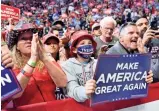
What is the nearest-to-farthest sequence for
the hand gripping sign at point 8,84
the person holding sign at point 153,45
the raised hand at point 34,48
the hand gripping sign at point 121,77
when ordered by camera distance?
the hand gripping sign at point 8,84
the raised hand at point 34,48
the hand gripping sign at point 121,77
the person holding sign at point 153,45

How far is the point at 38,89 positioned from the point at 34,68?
4.2 inches

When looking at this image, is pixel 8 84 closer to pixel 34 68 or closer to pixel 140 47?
pixel 34 68

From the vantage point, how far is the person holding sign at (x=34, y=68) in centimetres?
170

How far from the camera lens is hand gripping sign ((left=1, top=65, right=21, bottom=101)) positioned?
1.51 m

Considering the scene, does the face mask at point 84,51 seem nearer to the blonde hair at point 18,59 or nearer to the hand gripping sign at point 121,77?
the hand gripping sign at point 121,77

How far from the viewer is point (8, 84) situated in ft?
5.01


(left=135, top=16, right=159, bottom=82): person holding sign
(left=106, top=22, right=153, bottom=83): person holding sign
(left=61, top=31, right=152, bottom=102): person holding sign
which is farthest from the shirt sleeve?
(left=135, top=16, right=159, bottom=82): person holding sign

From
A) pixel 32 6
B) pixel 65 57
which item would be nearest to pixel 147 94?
pixel 65 57

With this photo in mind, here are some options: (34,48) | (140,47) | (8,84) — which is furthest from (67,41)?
(8,84)

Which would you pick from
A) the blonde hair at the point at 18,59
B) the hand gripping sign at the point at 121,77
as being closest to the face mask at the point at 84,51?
the hand gripping sign at the point at 121,77

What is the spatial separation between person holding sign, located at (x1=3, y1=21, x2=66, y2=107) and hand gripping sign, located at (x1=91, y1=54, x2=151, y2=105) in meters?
0.18

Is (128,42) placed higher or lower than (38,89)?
higher

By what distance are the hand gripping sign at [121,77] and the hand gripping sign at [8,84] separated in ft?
1.35

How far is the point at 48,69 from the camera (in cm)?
176
